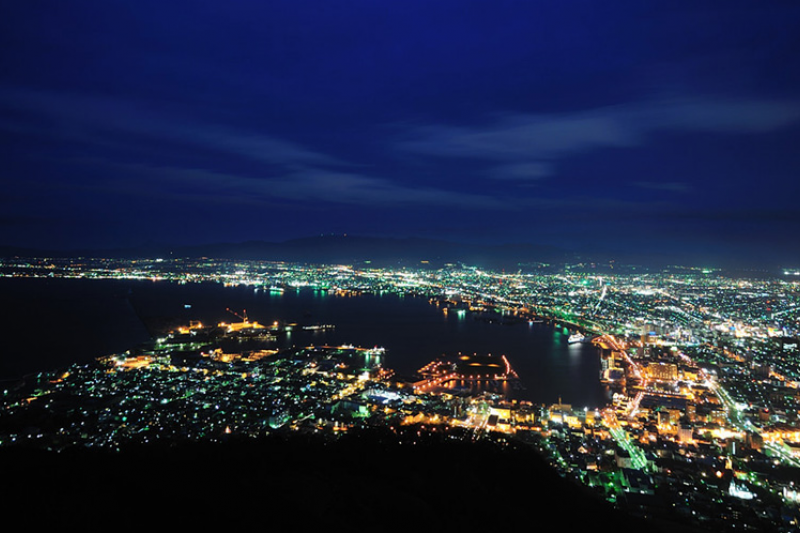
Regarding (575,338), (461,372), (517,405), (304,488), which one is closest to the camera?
(304,488)

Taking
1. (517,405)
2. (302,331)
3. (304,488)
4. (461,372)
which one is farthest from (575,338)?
(304,488)

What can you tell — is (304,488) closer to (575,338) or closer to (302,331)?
(302,331)

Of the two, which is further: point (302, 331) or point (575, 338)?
point (302, 331)

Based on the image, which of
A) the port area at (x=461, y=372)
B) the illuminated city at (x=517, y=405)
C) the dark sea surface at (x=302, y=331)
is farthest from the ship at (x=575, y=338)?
the port area at (x=461, y=372)

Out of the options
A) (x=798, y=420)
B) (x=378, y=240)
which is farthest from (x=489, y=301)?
(x=378, y=240)

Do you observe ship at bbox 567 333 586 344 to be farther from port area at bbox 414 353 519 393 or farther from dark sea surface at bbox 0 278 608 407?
port area at bbox 414 353 519 393

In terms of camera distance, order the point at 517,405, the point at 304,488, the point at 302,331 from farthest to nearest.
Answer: the point at 302,331
the point at 517,405
the point at 304,488

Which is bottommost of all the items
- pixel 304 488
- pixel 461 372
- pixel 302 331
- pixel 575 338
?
pixel 302 331

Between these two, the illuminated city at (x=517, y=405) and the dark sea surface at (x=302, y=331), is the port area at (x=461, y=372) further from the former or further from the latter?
the dark sea surface at (x=302, y=331)
